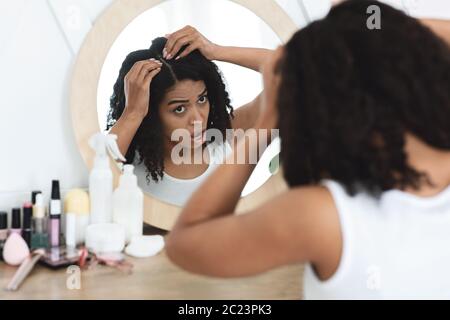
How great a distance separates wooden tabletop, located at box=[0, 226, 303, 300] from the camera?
0.92 metres

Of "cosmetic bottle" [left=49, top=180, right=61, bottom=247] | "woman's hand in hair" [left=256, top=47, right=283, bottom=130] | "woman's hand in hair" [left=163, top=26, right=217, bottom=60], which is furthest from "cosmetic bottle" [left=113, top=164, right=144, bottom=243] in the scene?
"woman's hand in hair" [left=256, top=47, right=283, bottom=130]

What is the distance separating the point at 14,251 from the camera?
1.06m

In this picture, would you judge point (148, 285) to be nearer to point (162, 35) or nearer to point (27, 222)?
point (27, 222)

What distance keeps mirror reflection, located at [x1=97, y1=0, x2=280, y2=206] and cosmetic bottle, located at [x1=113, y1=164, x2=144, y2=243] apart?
53 mm

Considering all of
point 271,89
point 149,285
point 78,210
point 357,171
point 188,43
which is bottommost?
point 149,285

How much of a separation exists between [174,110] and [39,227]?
0.38m

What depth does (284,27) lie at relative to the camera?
53.8 inches

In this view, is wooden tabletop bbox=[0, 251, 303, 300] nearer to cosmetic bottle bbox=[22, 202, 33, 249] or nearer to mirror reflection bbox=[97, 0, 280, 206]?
cosmetic bottle bbox=[22, 202, 33, 249]

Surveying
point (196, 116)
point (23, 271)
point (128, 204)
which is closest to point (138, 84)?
point (196, 116)

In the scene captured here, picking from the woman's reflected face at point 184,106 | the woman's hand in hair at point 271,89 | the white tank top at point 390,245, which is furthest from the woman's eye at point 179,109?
the white tank top at point 390,245

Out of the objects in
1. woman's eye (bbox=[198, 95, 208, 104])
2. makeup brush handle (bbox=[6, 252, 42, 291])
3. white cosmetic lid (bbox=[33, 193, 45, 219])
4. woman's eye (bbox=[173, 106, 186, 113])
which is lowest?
makeup brush handle (bbox=[6, 252, 42, 291])

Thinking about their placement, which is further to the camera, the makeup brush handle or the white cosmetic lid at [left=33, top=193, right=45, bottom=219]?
the white cosmetic lid at [left=33, top=193, right=45, bottom=219]

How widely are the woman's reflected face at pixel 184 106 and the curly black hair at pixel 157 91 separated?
11 mm

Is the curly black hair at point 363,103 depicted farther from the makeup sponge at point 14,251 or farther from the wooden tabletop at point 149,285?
the makeup sponge at point 14,251
